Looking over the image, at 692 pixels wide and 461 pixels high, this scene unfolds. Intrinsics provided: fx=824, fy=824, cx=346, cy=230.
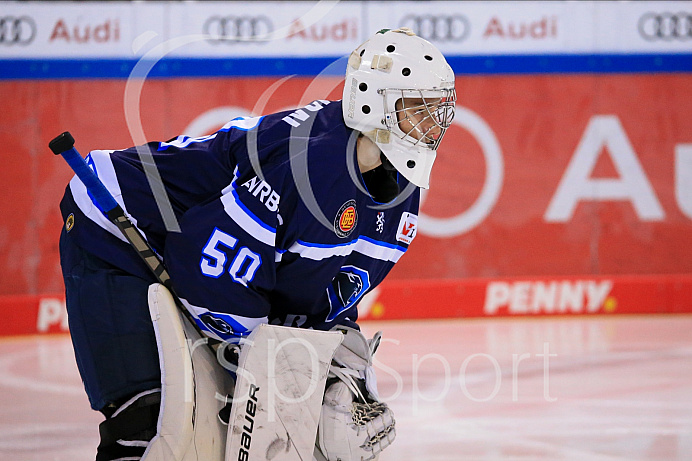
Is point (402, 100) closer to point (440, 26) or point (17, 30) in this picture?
point (440, 26)

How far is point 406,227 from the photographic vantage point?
255 centimetres

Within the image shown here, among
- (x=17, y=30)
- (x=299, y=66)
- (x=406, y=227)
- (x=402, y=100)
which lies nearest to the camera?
(x=402, y=100)

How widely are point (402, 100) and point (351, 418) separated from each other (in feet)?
2.97

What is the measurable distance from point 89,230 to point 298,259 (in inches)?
24.3

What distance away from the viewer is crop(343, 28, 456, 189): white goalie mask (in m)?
2.28

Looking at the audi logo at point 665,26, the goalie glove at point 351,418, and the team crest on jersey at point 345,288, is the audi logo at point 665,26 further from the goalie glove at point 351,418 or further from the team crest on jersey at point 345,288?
the goalie glove at point 351,418

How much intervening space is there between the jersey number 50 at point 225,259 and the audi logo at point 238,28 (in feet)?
14.4

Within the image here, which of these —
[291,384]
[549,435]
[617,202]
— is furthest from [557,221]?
[291,384]

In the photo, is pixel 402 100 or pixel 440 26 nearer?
pixel 402 100

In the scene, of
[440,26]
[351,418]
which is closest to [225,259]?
[351,418]

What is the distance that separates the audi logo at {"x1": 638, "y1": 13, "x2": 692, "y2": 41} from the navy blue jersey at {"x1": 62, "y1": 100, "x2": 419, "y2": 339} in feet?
15.8

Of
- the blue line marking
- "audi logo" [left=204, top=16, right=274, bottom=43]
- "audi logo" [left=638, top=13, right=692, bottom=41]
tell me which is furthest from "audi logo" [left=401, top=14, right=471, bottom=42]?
"audi logo" [left=638, top=13, right=692, bottom=41]

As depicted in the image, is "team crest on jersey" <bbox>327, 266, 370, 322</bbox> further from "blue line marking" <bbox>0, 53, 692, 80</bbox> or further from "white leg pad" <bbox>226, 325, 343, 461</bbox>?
"blue line marking" <bbox>0, 53, 692, 80</bbox>

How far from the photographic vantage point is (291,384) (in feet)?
7.29
